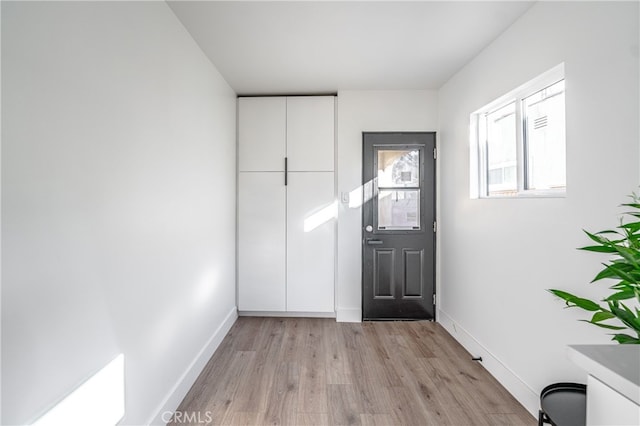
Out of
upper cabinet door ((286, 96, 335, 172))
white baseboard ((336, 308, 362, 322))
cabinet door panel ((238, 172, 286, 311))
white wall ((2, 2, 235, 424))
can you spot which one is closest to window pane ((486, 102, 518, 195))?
upper cabinet door ((286, 96, 335, 172))

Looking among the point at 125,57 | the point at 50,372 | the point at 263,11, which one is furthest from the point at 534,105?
the point at 50,372

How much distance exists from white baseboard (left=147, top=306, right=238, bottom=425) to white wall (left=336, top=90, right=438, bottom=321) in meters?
1.31

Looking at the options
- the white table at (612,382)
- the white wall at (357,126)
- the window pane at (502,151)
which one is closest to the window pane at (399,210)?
the white wall at (357,126)

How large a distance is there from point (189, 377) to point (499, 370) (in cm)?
231

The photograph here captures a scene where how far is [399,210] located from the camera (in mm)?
3480

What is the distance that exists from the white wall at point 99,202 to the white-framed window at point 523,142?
239 cm

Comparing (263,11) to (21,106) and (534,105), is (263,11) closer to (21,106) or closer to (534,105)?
(21,106)

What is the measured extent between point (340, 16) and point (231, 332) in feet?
9.96

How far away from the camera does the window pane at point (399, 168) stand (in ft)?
11.4

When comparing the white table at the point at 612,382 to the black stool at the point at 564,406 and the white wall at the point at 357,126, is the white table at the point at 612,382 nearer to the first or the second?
Result: the black stool at the point at 564,406

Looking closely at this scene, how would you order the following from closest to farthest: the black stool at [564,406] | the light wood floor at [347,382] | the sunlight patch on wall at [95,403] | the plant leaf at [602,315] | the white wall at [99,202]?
the plant leaf at [602,315] < the white wall at [99,202] < the sunlight patch on wall at [95,403] < the black stool at [564,406] < the light wood floor at [347,382]

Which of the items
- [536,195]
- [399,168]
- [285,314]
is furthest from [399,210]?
[285,314]

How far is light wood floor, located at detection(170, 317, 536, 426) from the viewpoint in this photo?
1.90 metres

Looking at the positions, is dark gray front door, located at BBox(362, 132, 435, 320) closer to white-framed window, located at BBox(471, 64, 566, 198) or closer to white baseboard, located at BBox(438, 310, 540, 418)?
white baseboard, located at BBox(438, 310, 540, 418)
